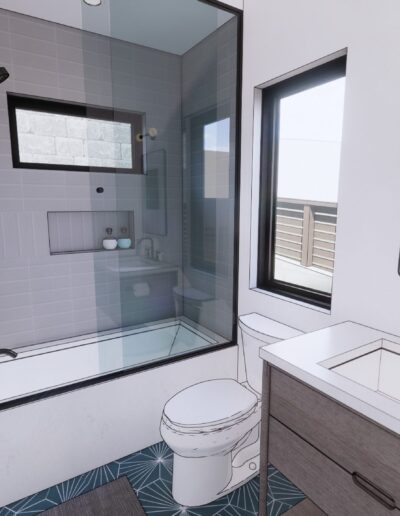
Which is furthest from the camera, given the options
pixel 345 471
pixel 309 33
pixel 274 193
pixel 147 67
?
pixel 147 67

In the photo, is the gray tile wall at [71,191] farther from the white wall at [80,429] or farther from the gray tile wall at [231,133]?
the white wall at [80,429]

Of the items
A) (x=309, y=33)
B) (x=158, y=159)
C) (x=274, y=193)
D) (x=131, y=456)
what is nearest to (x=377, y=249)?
(x=274, y=193)

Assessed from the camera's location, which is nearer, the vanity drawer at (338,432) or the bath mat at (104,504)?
the vanity drawer at (338,432)

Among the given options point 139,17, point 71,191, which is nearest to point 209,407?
point 71,191

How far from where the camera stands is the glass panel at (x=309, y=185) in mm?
1743

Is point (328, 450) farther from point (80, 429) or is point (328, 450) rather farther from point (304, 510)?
point (80, 429)

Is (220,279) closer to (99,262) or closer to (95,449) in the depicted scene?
(99,262)

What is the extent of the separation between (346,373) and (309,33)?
1.57 metres

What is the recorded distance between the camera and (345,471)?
100cm

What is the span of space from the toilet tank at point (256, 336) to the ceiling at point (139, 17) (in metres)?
1.90

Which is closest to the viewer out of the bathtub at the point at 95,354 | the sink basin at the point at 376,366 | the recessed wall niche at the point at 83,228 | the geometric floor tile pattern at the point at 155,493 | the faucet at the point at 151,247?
the sink basin at the point at 376,366

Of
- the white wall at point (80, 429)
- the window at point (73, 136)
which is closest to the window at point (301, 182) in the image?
the white wall at point (80, 429)

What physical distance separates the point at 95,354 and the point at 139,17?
7.76 feet

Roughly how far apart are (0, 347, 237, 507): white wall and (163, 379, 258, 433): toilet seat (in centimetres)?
35
